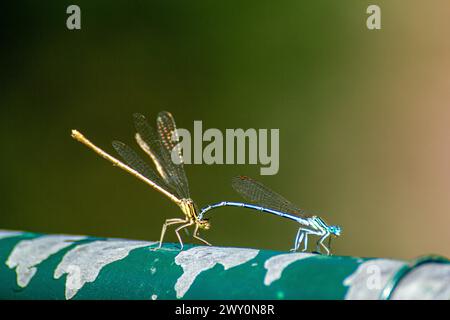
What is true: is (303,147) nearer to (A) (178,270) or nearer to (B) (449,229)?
(B) (449,229)

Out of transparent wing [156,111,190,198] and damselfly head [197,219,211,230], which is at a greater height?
transparent wing [156,111,190,198]

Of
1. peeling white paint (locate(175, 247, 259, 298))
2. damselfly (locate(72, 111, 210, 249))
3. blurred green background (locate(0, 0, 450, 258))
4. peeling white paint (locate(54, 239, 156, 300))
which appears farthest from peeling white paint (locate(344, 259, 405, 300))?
blurred green background (locate(0, 0, 450, 258))

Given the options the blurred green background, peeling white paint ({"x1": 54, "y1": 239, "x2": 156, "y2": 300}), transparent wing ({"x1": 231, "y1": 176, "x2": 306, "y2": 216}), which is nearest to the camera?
peeling white paint ({"x1": 54, "y1": 239, "x2": 156, "y2": 300})

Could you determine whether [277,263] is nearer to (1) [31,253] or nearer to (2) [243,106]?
(1) [31,253]

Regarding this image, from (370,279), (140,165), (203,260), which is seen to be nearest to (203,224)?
(140,165)

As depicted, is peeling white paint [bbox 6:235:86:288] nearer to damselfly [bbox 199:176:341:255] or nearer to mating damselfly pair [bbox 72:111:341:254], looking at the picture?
mating damselfly pair [bbox 72:111:341:254]

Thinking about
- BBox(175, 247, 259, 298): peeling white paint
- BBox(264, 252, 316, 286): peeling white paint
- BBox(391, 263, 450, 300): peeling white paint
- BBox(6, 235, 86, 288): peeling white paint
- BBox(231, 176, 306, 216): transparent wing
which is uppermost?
BBox(391, 263, 450, 300): peeling white paint
